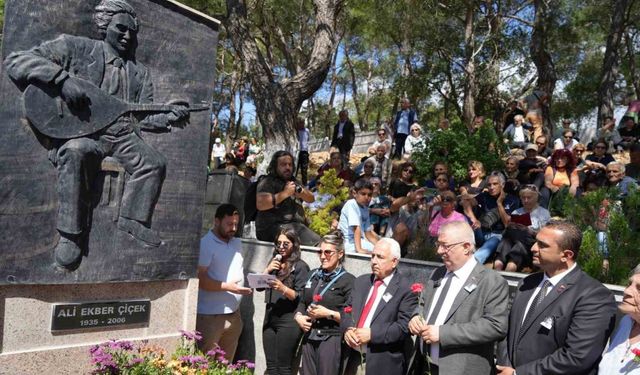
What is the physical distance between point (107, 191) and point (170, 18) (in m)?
1.39

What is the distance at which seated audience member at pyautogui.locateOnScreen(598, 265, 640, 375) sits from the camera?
3.46m

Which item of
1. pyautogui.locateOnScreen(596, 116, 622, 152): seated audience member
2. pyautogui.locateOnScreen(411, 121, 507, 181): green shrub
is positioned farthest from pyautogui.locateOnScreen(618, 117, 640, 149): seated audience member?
pyautogui.locateOnScreen(411, 121, 507, 181): green shrub

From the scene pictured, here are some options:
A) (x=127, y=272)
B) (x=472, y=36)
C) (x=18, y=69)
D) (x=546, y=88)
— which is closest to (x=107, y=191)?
(x=127, y=272)

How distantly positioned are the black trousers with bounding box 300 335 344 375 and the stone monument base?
1.03 metres

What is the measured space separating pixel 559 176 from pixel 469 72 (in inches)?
518

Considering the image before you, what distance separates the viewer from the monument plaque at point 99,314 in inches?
167

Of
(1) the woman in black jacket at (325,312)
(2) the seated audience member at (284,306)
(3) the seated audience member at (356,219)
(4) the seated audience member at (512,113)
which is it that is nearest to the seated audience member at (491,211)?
(3) the seated audience member at (356,219)

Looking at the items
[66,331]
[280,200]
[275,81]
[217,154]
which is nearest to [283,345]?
[280,200]

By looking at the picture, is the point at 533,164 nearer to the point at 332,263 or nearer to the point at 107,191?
the point at 332,263

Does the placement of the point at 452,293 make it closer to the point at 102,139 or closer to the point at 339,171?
the point at 102,139

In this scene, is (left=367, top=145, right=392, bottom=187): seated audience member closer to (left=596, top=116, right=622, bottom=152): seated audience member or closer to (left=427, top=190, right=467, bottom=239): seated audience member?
(left=596, top=116, right=622, bottom=152): seated audience member

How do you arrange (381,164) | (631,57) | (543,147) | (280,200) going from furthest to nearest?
(631,57), (381,164), (543,147), (280,200)

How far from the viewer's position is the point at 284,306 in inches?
228

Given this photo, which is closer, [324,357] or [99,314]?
[99,314]
